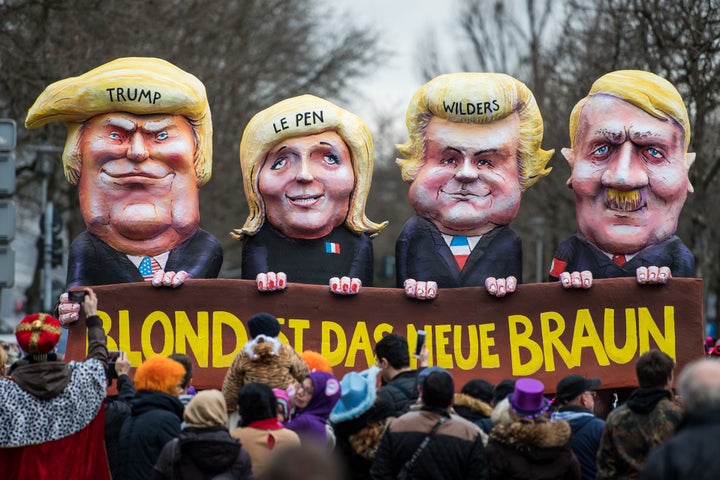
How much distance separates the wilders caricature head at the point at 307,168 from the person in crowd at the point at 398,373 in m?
2.96

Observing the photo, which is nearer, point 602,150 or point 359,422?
point 359,422

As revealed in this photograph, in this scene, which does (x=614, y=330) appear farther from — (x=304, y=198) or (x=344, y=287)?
(x=304, y=198)

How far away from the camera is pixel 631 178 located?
10.9m

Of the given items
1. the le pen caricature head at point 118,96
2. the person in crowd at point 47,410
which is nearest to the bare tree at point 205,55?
the le pen caricature head at point 118,96

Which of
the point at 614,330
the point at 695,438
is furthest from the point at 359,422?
the point at 614,330

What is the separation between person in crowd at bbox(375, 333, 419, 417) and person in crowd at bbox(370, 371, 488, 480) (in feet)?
2.34

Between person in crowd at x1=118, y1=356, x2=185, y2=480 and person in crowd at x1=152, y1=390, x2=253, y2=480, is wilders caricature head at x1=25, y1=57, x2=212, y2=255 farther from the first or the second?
person in crowd at x1=152, y1=390, x2=253, y2=480

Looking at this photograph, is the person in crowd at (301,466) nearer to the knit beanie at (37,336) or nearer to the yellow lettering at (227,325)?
the knit beanie at (37,336)

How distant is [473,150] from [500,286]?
1.25m

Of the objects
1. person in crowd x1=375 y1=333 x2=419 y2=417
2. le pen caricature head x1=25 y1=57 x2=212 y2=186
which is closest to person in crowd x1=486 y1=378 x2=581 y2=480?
person in crowd x1=375 y1=333 x2=419 y2=417

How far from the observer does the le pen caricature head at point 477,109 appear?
11.1 meters

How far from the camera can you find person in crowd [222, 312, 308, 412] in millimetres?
7918

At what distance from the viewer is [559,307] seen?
10445mm

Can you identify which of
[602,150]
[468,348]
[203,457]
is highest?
[602,150]
